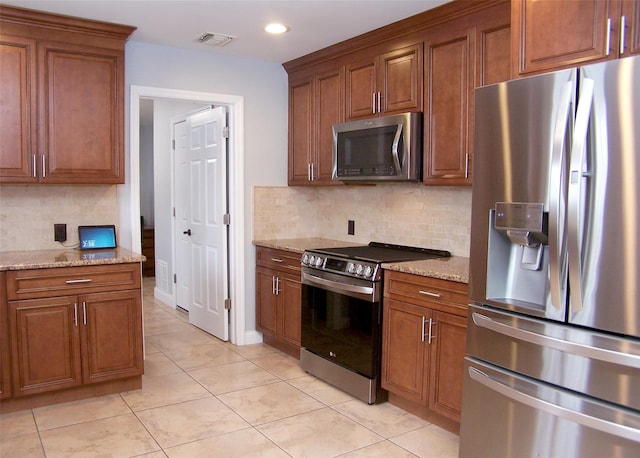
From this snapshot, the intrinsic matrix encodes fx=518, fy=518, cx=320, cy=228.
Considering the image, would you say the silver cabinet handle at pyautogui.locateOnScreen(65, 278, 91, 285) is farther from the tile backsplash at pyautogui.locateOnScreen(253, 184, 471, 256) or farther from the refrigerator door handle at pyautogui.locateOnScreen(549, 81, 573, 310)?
the refrigerator door handle at pyautogui.locateOnScreen(549, 81, 573, 310)

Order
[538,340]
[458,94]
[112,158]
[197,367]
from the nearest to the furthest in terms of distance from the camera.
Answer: [538,340]
[458,94]
[112,158]
[197,367]

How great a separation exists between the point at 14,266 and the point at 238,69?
91.2 inches

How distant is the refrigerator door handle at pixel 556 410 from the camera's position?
5.63ft

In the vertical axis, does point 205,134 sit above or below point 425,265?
above

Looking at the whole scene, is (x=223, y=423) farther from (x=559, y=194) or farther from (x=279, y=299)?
(x=559, y=194)

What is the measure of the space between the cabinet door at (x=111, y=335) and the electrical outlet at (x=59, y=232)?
2.27 feet

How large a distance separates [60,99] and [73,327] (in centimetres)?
148

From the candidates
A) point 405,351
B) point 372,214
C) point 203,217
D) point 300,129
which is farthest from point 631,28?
point 203,217

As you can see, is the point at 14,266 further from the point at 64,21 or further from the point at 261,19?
the point at 261,19

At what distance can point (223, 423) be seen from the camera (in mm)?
2971

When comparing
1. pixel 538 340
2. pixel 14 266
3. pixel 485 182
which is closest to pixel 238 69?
pixel 14 266

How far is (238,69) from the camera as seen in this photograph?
14.2 ft

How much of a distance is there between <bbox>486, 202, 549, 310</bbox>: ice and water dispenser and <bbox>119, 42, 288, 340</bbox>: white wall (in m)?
2.65

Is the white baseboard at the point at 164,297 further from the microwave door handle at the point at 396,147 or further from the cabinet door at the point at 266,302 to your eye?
the microwave door handle at the point at 396,147
